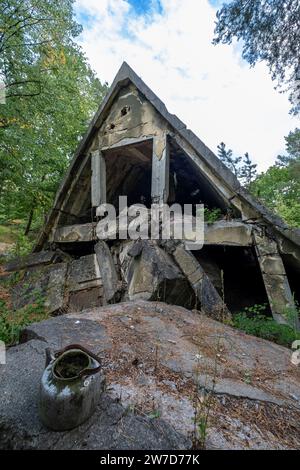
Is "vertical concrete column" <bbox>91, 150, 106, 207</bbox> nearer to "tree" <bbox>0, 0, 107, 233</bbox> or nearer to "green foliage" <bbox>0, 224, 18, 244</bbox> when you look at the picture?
"tree" <bbox>0, 0, 107, 233</bbox>

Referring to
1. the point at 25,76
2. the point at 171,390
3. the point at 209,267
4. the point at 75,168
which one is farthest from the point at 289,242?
the point at 25,76

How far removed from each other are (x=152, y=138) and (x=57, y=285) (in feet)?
14.5

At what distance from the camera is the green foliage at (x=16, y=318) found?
11.0 feet

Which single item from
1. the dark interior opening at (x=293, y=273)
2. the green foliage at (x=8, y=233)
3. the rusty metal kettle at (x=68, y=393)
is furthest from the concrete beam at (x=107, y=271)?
the green foliage at (x=8, y=233)

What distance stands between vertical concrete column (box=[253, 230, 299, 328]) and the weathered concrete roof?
0.35 metres

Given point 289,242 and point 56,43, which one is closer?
point 289,242

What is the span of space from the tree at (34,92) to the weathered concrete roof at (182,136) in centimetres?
65

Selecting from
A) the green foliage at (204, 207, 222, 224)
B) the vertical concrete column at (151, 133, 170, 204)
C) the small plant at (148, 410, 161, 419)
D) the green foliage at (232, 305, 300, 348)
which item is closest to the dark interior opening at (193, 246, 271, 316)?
the green foliage at (204, 207, 222, 224)

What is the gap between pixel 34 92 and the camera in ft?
23.5

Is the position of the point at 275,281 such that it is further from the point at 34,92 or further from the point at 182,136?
the point at 34,92

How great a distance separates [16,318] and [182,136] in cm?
A: 514

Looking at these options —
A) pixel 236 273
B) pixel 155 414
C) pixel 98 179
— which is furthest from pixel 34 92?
pixel 155 414

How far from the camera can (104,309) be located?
404 centimetres

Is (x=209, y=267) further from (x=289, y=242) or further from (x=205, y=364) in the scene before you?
(x=205, y=364)
